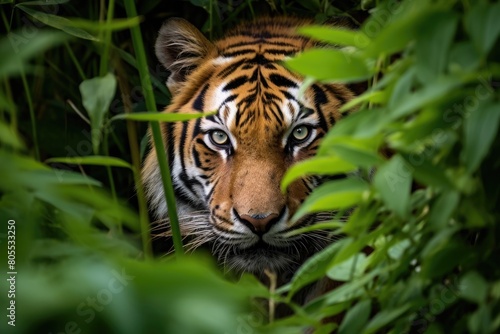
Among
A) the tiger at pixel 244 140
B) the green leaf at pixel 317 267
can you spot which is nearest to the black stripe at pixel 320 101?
the tiger at pixel 244 140

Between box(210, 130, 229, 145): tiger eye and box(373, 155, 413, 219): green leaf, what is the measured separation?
5.78 ft

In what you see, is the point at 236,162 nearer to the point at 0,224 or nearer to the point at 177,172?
the point at 177,172

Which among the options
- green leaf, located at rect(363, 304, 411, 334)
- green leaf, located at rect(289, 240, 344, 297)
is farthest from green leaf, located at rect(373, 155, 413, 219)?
green leaf, located at rect(289, 240, 344, 297)

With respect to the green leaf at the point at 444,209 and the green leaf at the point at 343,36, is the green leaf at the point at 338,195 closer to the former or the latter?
the green leaf at the point at 444,209

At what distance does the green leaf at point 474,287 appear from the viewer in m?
1.44

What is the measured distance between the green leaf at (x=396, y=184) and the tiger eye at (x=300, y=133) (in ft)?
5.49

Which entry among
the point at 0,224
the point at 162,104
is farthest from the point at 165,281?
the point at 162,104

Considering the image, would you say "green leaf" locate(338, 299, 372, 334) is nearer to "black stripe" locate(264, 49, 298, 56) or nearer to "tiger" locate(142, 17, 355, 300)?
"tiger" locate(142, 17, 355, 300)

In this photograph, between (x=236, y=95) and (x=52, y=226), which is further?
(x=236, y=95)

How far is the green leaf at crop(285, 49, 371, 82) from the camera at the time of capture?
141cm

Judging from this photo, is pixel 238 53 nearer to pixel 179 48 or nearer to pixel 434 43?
pixel 179 48

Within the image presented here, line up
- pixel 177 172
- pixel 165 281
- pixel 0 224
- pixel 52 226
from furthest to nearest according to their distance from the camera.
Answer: pixel 177 172
pixel 52 226
pixel 0 224
pixel 165 281

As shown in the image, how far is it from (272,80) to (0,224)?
6.27 feet

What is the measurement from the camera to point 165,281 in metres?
1.15
